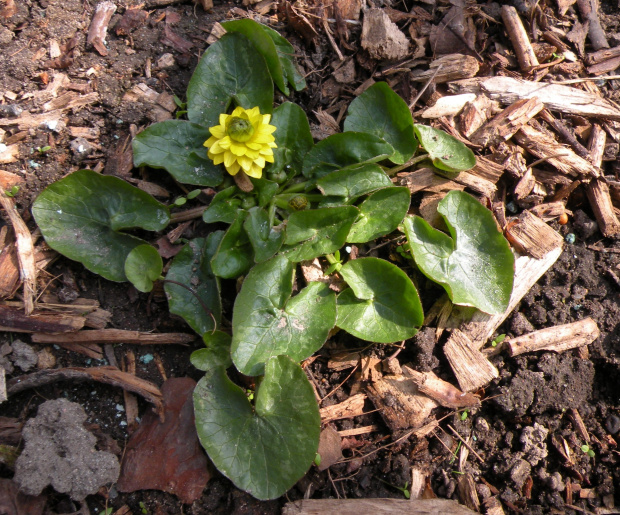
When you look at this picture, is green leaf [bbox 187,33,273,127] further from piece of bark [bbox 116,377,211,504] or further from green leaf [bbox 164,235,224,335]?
piece of bark [bbox 116,377,211,504]

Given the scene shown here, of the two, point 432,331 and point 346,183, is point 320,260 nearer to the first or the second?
point 346,183

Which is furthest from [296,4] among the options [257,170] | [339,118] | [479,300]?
[479,300]

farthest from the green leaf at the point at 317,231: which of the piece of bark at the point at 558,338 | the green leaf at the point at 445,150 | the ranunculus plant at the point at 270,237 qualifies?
the piece of bark at the point at 558,338

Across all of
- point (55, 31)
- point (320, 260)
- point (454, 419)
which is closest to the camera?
point (454, 419)

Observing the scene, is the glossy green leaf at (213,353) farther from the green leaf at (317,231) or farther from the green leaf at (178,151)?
the green leaf at (178,151)

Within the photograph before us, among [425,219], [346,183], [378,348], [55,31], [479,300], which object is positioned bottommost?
[378,348]

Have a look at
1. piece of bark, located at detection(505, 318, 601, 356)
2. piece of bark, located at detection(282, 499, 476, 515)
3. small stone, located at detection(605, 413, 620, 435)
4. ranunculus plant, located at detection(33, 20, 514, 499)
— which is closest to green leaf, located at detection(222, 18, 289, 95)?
ranunculus plant, located at detection(33, 20, 514, 499)
